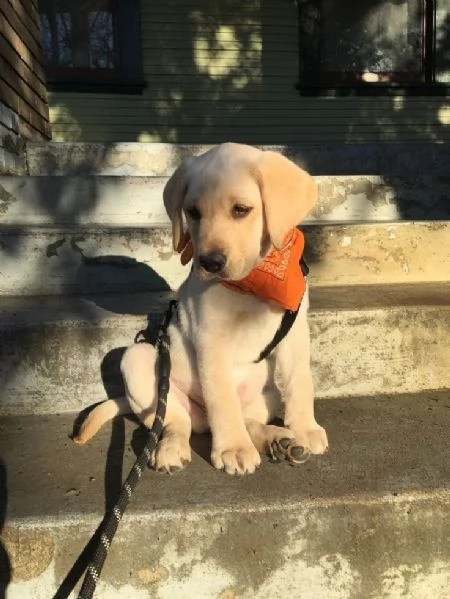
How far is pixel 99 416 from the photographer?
229 centimetres

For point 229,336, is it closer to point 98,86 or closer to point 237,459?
point 237,459

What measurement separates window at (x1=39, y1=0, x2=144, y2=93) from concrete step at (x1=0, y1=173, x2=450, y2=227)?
5.61 m

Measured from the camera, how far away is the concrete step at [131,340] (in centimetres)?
254

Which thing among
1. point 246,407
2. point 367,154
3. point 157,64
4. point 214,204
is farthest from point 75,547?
point 157,64

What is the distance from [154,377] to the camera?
2213 millimetres

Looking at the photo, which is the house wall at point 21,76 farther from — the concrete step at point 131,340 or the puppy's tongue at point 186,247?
the puppy's tongue at point 186,247

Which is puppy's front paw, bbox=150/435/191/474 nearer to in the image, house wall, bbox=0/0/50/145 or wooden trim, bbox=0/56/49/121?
house wall, bbox=0/0/50/145

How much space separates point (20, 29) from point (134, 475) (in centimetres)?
534

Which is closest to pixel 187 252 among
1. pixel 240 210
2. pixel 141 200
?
pixel 240 210

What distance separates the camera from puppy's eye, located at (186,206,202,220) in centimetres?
196

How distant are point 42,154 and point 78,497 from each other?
4.24 meters

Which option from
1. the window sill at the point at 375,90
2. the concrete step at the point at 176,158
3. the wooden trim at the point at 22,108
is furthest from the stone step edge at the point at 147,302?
the window sill at the point at 375,90

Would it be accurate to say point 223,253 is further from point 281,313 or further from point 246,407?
point 246,407

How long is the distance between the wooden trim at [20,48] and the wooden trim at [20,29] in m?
0.05
